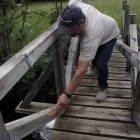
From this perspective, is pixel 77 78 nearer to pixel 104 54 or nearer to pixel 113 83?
pixel 104 54

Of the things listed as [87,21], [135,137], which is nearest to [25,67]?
[87,21]

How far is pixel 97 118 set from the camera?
2.29 meters

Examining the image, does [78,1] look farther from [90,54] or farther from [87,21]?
[90,54]

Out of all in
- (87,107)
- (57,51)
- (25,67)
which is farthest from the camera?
(87,107)

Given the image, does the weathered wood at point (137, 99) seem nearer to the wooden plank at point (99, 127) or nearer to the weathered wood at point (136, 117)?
the weathered wood at point (136, 117)

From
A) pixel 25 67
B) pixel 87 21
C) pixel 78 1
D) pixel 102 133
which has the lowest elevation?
pixel 102 133

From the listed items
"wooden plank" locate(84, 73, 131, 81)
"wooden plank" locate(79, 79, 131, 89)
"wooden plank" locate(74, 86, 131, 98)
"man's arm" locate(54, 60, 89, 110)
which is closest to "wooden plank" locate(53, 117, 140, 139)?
"man's arm" locate(54, 60, 89, 110)

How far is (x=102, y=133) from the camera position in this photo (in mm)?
2057

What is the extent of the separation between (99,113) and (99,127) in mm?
262

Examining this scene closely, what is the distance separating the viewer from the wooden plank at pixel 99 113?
7.41 ft

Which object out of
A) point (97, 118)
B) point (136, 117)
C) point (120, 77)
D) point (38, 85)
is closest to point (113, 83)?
point (120, 77)

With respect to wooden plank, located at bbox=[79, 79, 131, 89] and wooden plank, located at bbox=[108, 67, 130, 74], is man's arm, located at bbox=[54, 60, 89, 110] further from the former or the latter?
wooden plank, located at bbox=[108, 67, 130, 74]

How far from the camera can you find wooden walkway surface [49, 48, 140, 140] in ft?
6.72

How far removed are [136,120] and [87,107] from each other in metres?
0.71
